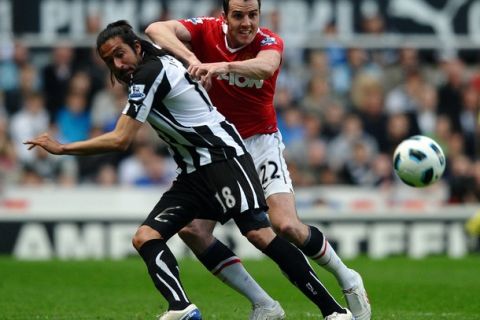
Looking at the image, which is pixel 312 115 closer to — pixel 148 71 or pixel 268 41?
pixel 268 41

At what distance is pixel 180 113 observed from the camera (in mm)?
7691

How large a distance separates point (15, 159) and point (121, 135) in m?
10.2

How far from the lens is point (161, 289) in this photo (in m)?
7.57

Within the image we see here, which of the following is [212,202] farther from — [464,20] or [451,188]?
[464,20]

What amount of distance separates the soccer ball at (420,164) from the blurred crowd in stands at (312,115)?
25.1 ft

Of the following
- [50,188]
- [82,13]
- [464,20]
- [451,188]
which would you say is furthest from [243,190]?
[464,20]

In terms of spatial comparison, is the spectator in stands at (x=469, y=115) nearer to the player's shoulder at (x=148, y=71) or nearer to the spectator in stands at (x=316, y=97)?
the spectator in stands at (x=316, y=97)

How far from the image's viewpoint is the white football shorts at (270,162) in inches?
330

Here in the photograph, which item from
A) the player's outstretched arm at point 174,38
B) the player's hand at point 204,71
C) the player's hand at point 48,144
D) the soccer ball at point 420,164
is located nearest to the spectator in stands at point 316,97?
the soccer ball at point 420,164

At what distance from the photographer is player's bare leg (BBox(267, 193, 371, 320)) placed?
8125 millimetres

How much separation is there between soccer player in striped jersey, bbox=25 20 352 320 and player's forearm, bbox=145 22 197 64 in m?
0.22

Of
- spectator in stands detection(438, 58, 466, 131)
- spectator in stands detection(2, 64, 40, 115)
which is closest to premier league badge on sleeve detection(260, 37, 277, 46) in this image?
spectator in stands detection(2, 64, 40, 115)

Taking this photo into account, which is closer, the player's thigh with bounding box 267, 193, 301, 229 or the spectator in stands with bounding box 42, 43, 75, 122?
the player's thigh with bounding box 267, 193, 301, 229

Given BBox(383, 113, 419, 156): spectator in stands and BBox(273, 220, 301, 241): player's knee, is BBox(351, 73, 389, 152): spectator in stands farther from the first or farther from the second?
BBox(273, 220, 301, 241): player's knee
